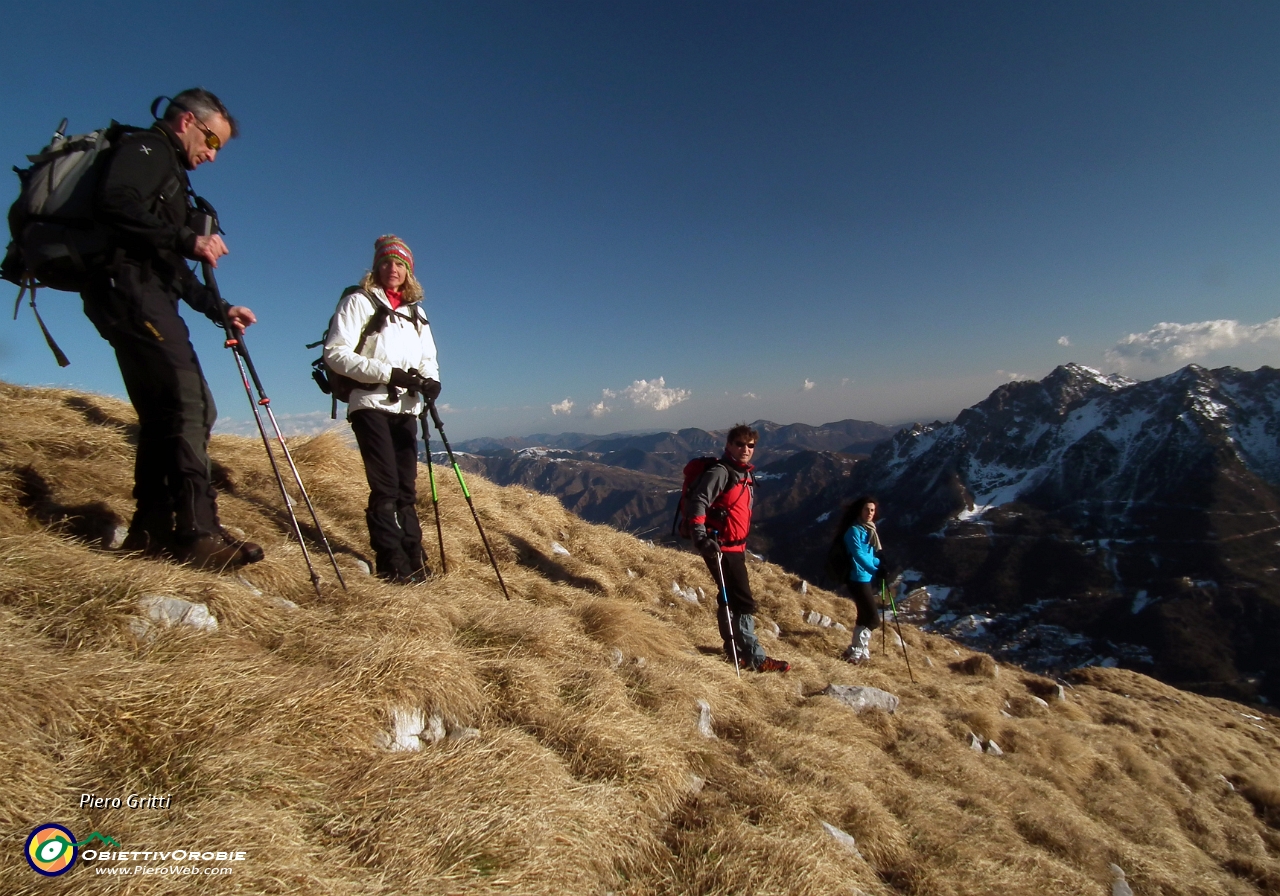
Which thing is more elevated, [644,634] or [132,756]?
[132,756]

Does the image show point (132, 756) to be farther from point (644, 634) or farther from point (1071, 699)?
point (1071, 699)

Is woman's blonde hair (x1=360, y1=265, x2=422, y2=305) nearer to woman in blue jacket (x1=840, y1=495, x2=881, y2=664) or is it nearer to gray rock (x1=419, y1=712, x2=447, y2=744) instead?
gray rock (x1=419, y1=712, x2=447, y2=744)

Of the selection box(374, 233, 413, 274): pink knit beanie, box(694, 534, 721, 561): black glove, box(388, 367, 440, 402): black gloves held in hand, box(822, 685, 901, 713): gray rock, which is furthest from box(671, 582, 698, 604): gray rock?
box(374, 233, 413, 274): pink knit beanie

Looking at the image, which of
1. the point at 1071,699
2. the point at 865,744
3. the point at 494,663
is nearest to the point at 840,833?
the point at 865,744

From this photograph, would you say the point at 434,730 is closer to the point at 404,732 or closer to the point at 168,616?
the point at 404,732

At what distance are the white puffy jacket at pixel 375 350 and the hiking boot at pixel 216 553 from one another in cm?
183

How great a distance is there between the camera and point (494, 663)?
4.61 metres

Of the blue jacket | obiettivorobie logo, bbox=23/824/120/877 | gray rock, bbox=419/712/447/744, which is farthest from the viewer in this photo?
the blue jacket

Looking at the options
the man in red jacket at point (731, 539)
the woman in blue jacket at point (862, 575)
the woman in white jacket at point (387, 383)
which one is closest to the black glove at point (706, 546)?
the man in red jacket at point (731, 539)

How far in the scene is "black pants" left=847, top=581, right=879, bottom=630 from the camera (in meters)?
10.9

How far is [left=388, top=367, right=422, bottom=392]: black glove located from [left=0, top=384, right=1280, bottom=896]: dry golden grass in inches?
84.3

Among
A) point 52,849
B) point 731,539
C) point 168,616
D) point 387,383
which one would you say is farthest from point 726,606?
point 52,849

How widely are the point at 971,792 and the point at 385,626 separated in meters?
6.45

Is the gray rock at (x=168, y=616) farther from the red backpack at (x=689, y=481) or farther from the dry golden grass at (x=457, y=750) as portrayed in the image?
the red backpack at (x=689, y=481)
